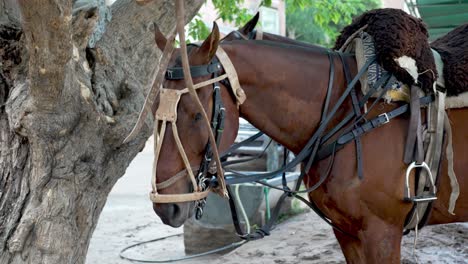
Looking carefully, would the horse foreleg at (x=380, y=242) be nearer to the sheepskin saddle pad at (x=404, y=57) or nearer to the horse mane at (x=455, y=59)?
the sheepskin saddle pad at (x=404, y=57)

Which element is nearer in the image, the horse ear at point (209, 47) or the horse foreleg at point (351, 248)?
the horse ear at point (209, 47)

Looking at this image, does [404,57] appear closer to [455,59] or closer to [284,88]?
[455,59]

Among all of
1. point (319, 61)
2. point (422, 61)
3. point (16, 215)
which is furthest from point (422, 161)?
point (16, 215)

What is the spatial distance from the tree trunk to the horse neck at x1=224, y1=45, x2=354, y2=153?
38.8 inches

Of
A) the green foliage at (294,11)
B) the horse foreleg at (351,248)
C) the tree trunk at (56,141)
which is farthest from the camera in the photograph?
the green foliage at (294,11)

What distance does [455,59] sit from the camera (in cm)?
344

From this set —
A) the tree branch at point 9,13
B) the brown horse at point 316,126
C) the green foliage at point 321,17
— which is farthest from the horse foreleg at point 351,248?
the green foliage at point 321,17

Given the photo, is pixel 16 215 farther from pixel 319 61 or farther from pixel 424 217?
pixel 424 217

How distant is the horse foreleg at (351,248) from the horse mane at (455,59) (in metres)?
0.99

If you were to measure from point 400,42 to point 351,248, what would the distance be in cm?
118

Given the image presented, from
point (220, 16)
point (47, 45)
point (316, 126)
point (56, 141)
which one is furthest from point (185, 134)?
point (220, 16)

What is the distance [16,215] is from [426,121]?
8.05ft

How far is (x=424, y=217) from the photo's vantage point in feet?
11.1

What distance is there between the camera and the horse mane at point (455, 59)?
3.33m
